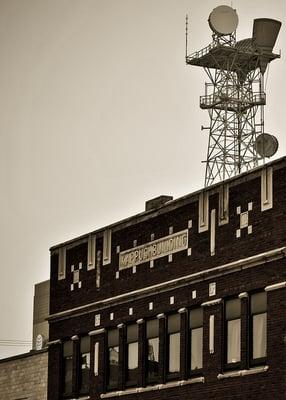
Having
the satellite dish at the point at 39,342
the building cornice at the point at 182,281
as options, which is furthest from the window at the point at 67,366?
the satellite dish at the point at 39,342

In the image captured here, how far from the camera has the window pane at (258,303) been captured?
43562 mm

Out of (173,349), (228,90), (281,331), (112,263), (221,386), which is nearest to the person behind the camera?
→ (281,331)

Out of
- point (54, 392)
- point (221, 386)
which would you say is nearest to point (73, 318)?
point (54, 392)

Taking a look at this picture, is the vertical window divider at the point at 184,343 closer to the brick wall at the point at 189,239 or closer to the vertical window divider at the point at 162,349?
the vertical window divider at the point at 162,349

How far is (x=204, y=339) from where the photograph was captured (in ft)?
153

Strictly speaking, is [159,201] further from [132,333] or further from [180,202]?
[132,333]

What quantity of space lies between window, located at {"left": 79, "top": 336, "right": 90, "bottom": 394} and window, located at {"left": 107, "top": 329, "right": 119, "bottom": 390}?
174 centimetres

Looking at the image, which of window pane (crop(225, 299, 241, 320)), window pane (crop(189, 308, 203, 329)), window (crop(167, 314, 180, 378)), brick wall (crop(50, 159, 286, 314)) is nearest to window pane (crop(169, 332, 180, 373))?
window (crop(167, 314, 180, 378))

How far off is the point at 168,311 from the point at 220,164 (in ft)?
55.5

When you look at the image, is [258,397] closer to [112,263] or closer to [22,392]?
[112,263]

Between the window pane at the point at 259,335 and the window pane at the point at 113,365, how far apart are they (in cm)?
967

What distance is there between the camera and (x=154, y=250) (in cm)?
5069

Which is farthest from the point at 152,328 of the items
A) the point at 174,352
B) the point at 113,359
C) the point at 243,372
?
the point at 243,372

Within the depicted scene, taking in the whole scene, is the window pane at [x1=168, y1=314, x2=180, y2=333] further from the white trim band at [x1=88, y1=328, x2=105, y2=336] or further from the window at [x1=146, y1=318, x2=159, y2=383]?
the white trim band at [x1=88, y1=328, x2=105, y2=336]
